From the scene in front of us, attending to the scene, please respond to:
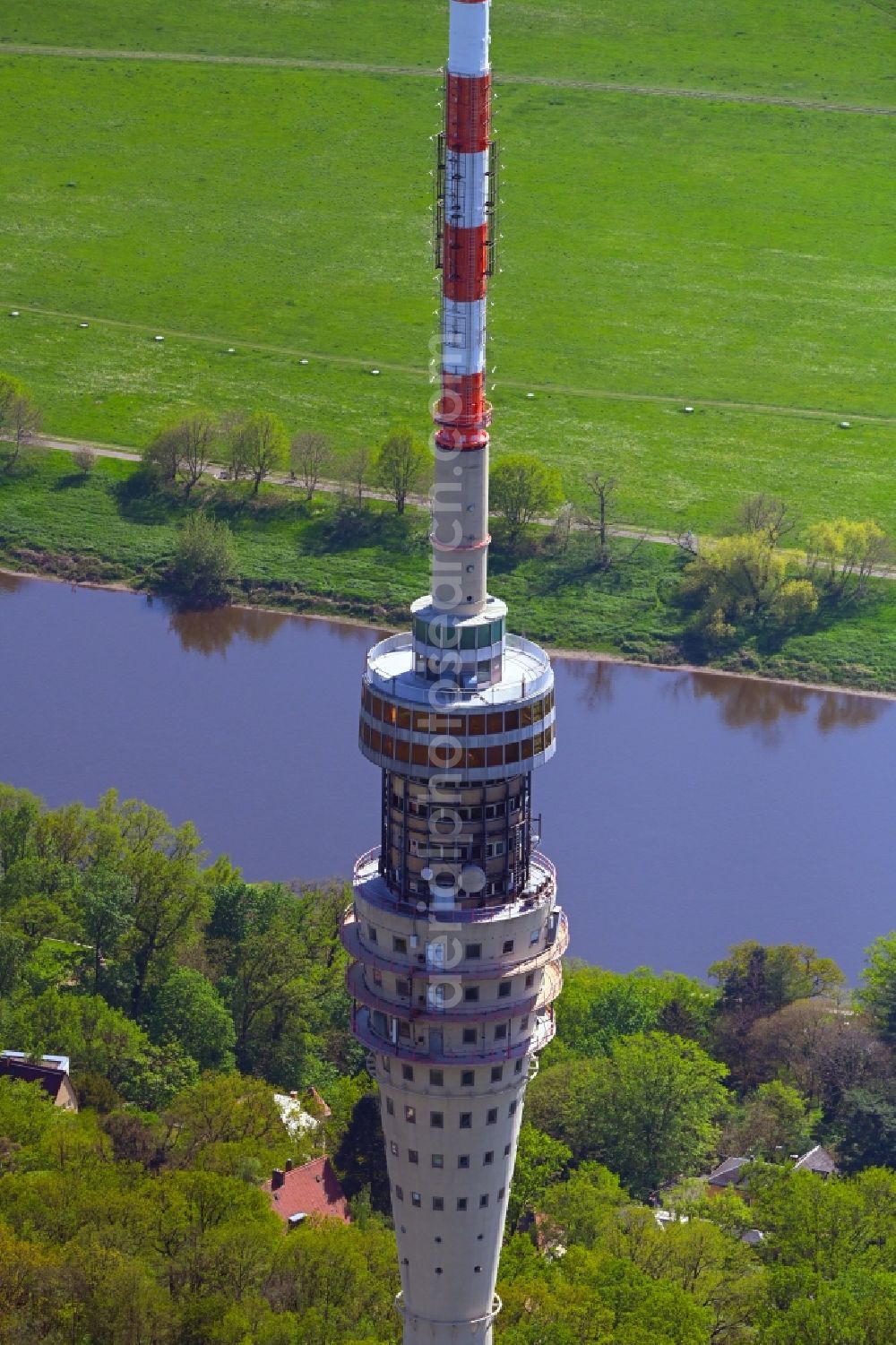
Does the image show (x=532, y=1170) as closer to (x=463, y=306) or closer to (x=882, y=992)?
(x=882, y=992)

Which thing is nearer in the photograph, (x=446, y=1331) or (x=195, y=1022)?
(x=446, y=1331)

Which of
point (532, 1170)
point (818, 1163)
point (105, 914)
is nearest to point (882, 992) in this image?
point (818, 1163)

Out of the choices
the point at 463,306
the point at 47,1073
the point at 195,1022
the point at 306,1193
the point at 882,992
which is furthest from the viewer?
the point at 882,992

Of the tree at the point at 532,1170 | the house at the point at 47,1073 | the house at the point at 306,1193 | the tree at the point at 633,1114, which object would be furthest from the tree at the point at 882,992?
the house at the point at 47,1073

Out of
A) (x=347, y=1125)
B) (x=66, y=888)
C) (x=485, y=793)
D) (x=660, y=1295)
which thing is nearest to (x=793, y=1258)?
(x=660, y=1295)

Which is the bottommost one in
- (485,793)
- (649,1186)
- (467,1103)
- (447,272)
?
(649,1186)

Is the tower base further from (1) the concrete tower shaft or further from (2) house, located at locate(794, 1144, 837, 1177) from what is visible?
(2) house, located at locate(794, 1144, 837, 1177)

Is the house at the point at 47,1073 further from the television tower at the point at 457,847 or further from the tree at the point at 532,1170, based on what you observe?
the television tower at the point at 457,847

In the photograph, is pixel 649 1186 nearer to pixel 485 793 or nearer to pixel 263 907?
pixel 263 907
